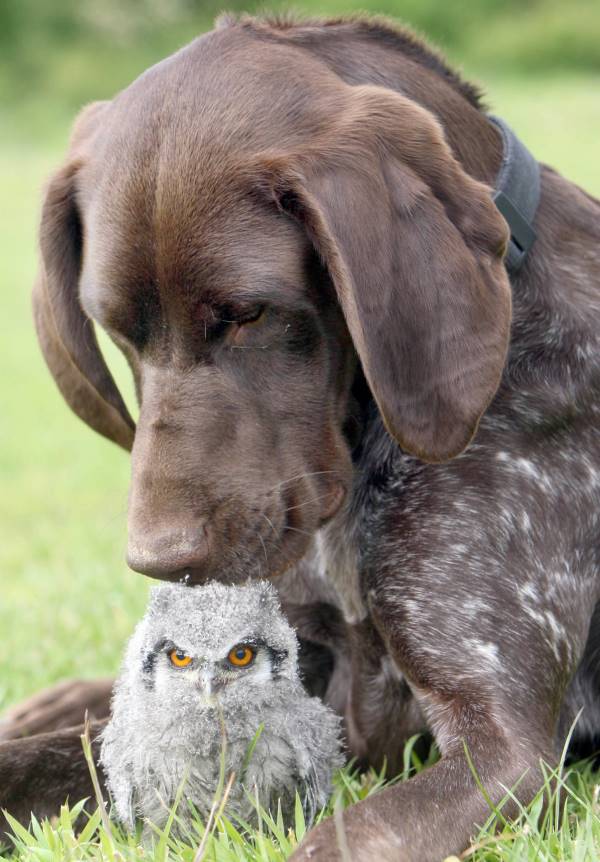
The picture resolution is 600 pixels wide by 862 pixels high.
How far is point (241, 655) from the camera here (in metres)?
2.65

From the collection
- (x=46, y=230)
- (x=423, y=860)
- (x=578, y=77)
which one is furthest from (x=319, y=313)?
(x=578, y=77)

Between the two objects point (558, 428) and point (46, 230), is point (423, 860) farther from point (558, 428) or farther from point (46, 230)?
point (46, 230)

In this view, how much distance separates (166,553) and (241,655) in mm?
300

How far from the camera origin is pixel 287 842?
250cm

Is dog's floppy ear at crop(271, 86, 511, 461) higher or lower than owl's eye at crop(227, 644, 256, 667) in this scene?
higher

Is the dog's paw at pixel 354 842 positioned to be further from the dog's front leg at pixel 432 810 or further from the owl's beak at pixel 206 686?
the owl's beak at pixel 206 686

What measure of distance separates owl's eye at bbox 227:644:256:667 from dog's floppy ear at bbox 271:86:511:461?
1.71ft

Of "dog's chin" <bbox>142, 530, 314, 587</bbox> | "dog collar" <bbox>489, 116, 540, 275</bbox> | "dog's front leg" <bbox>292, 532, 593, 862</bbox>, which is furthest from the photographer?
"dog collar" <bbox>489, 116, 540, 275</bbox>

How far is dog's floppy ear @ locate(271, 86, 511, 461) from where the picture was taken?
8.47 feet

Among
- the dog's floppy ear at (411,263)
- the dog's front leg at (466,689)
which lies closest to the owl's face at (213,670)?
the dog's front leg at (466,689)

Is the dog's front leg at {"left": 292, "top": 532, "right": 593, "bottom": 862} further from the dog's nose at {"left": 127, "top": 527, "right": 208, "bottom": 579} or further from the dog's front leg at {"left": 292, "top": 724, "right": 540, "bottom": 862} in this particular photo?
the dog's nose at {"left": 127, "top": 527, "right": 208, "bottom": 579}

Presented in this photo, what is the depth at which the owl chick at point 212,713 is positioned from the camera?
8.63 ft

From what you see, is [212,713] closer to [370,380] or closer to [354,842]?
[354,842]

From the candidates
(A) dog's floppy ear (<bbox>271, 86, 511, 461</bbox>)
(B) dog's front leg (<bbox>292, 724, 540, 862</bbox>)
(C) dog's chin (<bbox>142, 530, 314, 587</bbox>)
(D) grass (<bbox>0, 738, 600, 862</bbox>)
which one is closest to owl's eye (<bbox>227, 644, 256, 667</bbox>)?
(C) dog's chin (<bbox>142, 530, 314, 587</bbox>)
